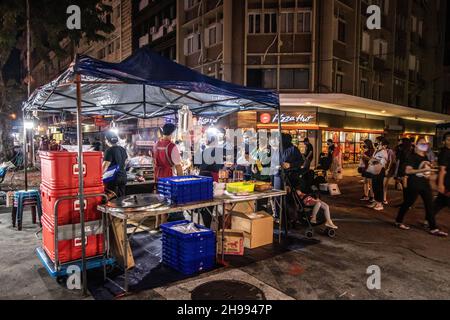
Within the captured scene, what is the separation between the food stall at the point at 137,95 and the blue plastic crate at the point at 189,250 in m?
0.42

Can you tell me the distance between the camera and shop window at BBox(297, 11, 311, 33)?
17.9 metres

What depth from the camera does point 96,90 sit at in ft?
22.6

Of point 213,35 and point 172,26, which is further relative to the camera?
point 172,26

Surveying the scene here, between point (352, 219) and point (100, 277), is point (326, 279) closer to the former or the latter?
point (100, 277)

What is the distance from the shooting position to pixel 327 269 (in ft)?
16.5

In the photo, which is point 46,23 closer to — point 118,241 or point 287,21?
point 287,21

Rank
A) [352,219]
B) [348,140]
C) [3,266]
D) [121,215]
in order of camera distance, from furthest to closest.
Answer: [348,140] → [352,219] → [3,266] → [121,215]

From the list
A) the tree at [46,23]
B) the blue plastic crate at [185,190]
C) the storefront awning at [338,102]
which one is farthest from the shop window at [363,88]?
the blue plastic crate at [185,190]

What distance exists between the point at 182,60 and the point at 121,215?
775 inches

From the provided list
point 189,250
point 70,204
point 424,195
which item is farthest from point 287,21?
point 70,204

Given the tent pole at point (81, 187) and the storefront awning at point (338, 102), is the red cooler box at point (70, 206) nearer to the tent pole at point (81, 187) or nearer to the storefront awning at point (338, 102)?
the tent pole at point (81, 187)

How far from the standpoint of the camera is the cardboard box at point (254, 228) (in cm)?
597

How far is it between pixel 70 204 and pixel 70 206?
1.1 inches
